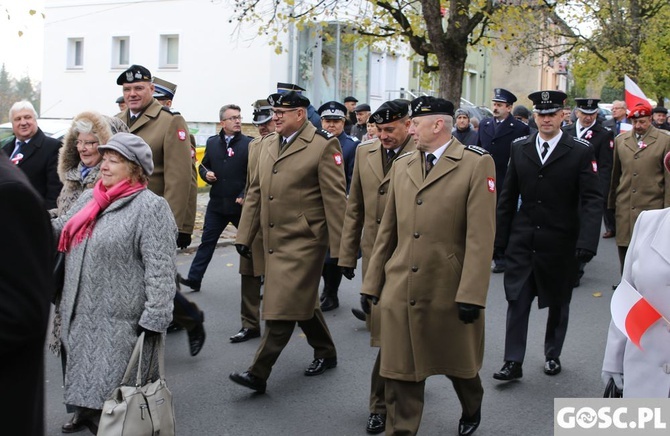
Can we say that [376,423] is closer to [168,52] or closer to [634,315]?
[634,315]

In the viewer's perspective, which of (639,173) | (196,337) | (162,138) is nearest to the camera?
(196,337)

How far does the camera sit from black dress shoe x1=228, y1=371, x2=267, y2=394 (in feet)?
20.0

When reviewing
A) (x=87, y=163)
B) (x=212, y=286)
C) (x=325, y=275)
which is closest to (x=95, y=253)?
(x=87, y=163)

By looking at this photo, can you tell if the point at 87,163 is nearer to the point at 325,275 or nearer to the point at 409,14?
the point at 325,275

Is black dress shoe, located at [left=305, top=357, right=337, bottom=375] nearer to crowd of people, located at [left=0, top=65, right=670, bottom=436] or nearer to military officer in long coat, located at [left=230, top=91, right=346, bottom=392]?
crowd of people, located at [left=0, top=65, right=670, bottom=436]

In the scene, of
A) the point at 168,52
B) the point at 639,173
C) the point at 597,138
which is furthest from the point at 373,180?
the point at 168,52

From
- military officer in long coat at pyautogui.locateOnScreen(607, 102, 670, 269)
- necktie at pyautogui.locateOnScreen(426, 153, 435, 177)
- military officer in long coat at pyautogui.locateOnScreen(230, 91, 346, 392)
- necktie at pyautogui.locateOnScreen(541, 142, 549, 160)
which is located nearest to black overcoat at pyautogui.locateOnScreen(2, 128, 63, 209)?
military officer in long coat at pyautogui.locateOnScreen(230, 91, 346, 392)

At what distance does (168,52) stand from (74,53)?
455cm

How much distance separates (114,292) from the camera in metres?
4.65

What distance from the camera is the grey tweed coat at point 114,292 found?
4.60 metres

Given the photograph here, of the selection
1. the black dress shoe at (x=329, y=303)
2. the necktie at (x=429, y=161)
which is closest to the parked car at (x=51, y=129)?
the black dress shoe at (x=329, y=303)

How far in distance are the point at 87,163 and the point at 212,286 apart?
4717mm

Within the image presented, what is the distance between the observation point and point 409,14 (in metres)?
20.5

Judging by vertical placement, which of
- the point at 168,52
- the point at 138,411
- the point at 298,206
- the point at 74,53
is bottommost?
the point at 138,411
